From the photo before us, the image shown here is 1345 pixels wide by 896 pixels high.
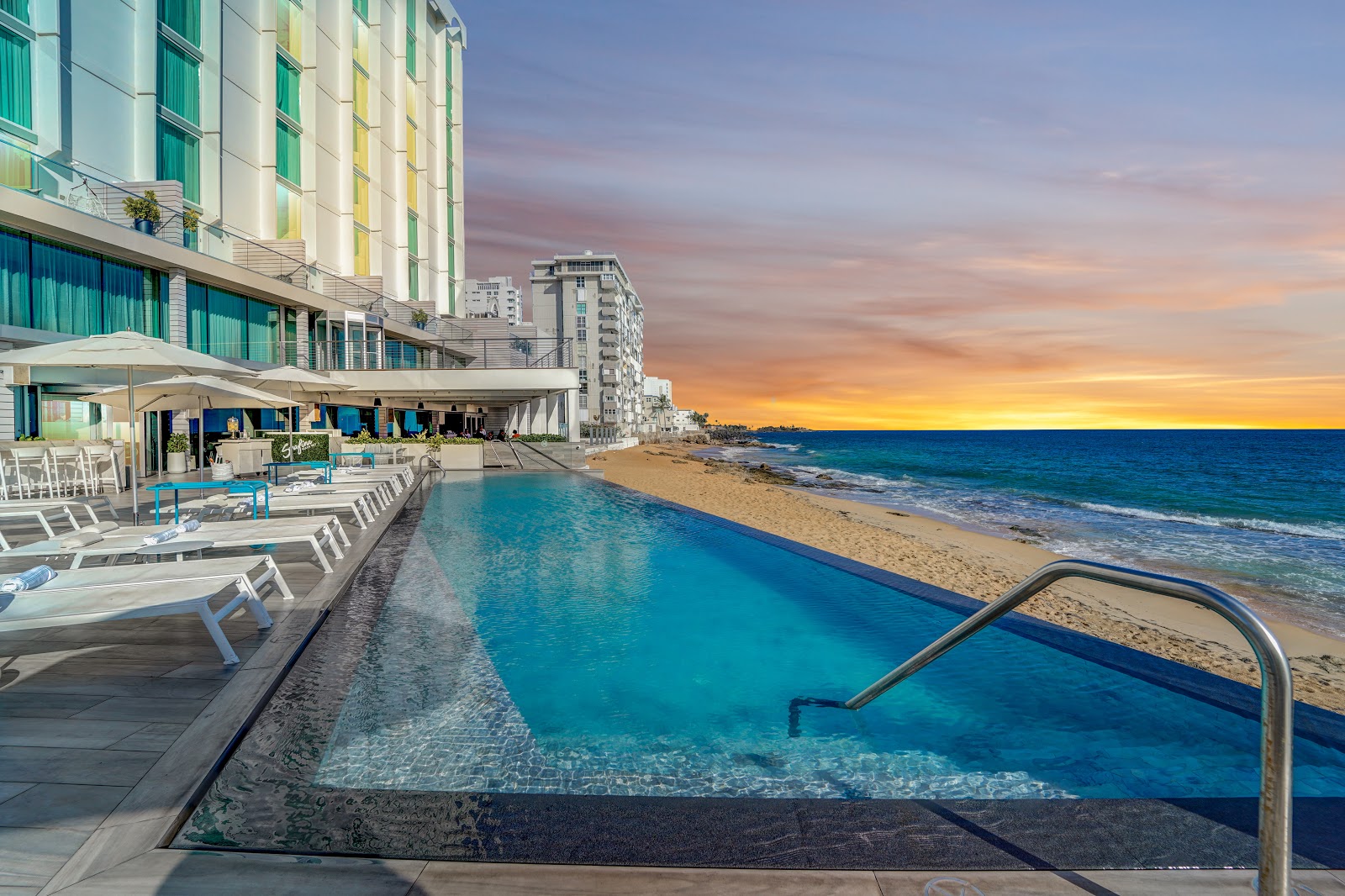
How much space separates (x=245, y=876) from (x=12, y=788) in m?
1.35

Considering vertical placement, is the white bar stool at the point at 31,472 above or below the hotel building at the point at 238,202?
below

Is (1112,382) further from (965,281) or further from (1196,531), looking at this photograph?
(1196,531)

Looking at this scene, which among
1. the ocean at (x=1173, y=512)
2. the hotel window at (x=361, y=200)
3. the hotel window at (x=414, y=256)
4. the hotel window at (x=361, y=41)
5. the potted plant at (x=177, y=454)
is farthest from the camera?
the hotel window at (x=414, y=256)

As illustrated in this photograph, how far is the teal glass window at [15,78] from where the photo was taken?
1483cm

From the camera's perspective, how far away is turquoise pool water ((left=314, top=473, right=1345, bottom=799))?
3514mm

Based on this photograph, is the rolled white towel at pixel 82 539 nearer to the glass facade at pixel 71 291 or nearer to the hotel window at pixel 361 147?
the glass facade at pixel 71 291

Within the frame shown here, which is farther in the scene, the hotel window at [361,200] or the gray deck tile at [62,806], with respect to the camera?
the hotel window at [361,200]

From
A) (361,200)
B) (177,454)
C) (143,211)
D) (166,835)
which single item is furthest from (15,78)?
(166,835)

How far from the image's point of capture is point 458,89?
148 feet

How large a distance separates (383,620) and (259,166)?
2508cm

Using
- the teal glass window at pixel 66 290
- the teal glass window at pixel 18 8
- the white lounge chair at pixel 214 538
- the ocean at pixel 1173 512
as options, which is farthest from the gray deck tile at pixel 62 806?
the teal glass window at pixel 18 8

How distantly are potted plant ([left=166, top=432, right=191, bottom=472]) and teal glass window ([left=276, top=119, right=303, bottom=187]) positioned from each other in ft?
45.7

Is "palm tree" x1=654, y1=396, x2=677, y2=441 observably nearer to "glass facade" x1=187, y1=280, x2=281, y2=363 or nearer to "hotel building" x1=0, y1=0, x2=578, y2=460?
"hotel building" x1=0, y1=0, x2=578, y2=460

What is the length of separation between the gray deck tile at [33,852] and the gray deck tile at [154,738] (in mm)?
662
